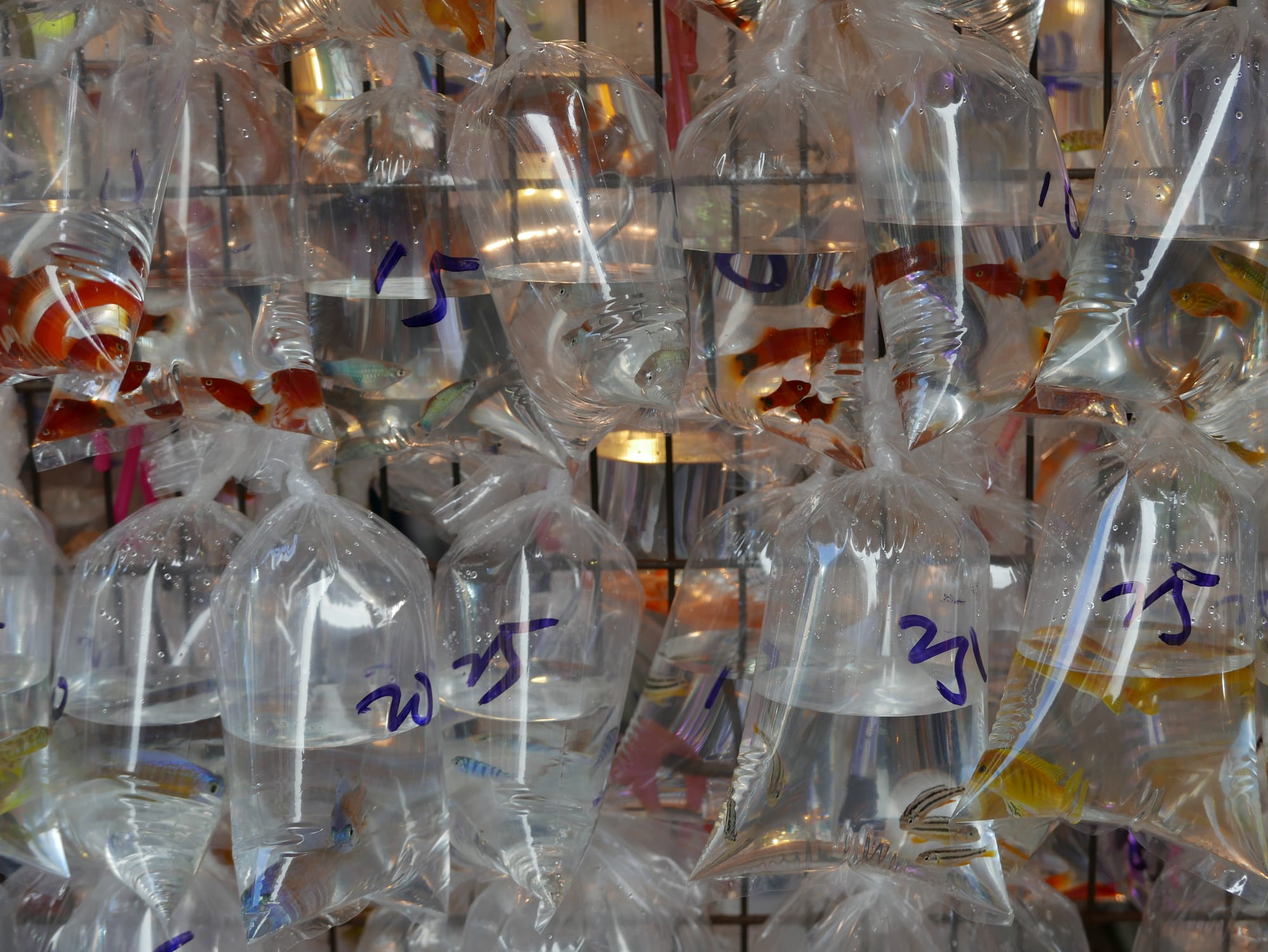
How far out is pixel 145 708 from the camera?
2.64 ft

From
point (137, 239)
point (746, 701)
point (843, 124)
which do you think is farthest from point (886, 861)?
point (137, 239)

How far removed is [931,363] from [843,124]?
17 centimetres

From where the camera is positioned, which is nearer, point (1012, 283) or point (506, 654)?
point (1012, 283)

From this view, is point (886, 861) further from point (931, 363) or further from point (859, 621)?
point (931, 363)

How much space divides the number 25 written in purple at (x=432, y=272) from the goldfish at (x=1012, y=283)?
0.31 m

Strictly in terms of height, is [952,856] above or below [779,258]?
below

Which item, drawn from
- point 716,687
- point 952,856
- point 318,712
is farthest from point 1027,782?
point 318,712

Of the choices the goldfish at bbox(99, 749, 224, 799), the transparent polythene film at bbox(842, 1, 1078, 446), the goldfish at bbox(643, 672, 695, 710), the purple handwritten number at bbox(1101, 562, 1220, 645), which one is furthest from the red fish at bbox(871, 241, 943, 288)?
the goldfish at bbox(99, 749, 224, 799)

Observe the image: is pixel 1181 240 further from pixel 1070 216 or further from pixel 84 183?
pixel 84 183

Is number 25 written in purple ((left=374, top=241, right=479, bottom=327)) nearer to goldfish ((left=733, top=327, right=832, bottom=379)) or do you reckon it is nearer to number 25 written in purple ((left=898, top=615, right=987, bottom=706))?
goldfish ((left=733, top=327, right=832, bottom=379))

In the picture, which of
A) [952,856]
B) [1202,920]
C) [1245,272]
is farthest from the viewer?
[1202,920]

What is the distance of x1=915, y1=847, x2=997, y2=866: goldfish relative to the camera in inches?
29.5

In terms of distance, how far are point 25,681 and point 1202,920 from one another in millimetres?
838

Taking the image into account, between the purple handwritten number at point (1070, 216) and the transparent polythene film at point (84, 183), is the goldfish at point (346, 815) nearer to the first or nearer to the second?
the transparent polythene film at point (84, 183)
